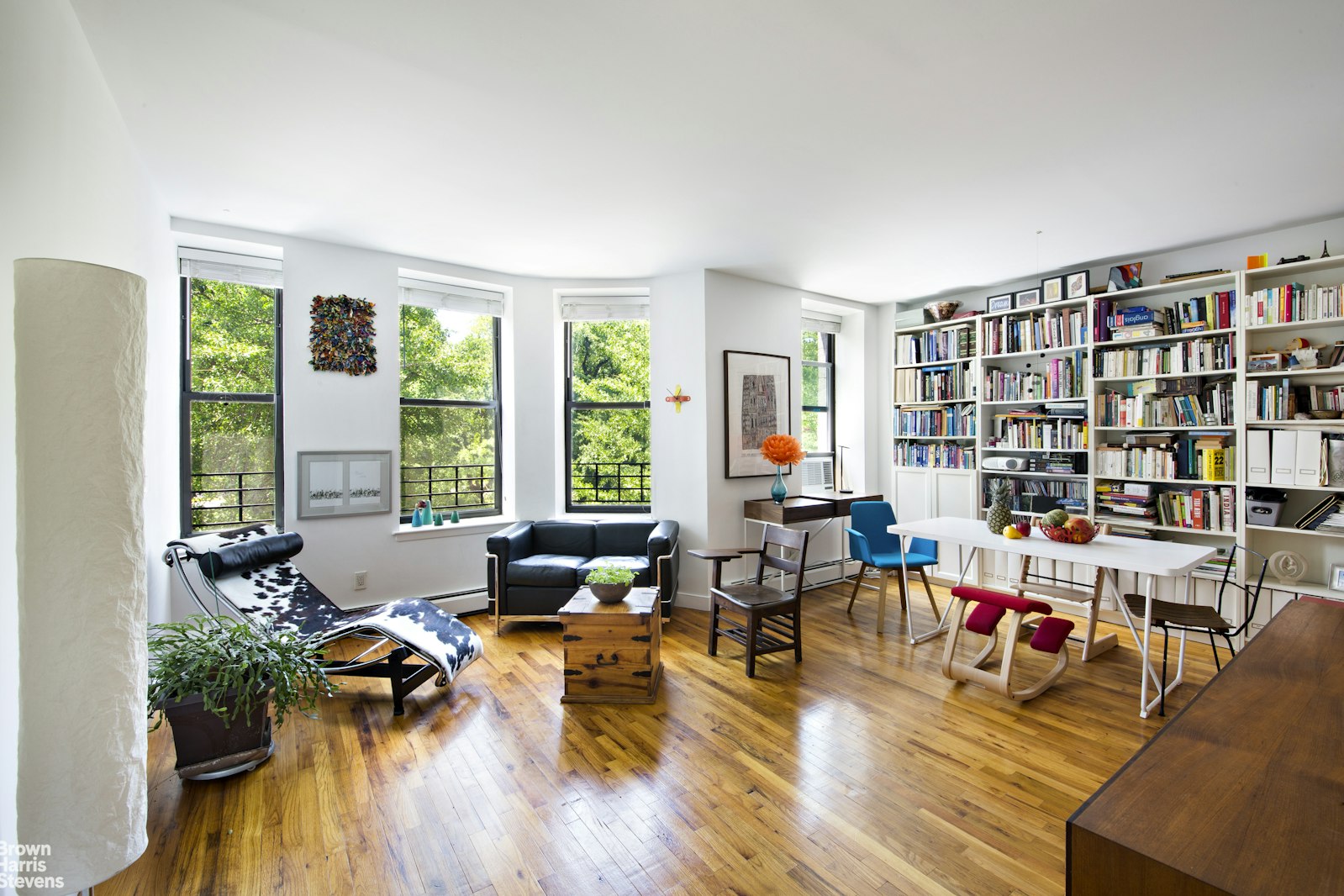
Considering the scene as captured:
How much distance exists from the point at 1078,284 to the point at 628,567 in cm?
413

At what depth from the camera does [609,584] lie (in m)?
3.18

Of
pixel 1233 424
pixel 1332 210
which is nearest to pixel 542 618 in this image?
Answer: pixel 1233 424

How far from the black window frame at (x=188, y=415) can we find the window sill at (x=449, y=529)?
77 cm

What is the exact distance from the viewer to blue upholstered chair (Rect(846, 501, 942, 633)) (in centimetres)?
421

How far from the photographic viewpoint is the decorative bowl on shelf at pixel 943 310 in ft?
18.3

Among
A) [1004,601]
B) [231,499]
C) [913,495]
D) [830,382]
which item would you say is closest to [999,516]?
[1004,601]

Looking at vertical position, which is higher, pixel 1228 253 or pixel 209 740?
pixel 1228 253

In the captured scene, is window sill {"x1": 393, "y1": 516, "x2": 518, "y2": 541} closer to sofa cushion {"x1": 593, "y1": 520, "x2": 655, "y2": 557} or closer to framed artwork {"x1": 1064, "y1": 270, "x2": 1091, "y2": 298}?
sofa cushion {"x1": 593, "y1": 520, "x2": 655, "y2": 557}

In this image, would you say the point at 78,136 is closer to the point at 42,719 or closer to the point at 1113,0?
the point at 42,719

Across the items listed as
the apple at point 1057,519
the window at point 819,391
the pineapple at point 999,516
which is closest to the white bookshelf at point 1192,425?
the window at point 819,391

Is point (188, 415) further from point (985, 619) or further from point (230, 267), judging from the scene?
point (985, 619)

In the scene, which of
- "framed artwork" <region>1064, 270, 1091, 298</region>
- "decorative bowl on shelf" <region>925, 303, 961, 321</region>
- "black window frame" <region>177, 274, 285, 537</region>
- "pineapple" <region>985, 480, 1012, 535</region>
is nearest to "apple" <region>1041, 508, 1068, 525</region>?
"pineapple" <region>985, 480, 1012, 535</region>

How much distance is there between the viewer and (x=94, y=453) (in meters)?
1.24

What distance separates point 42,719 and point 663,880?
161 cm
